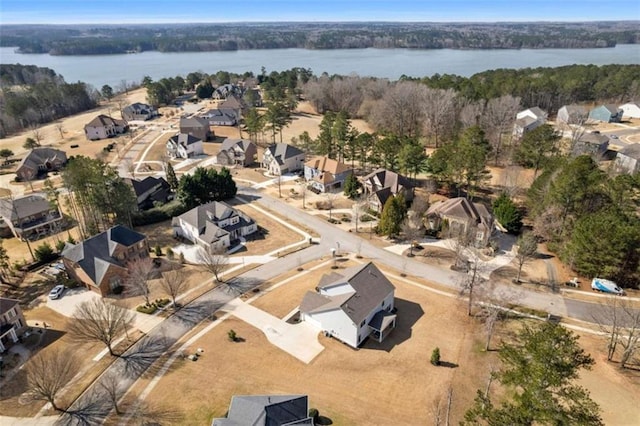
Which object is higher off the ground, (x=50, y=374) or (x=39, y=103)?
(x=39, y=103)

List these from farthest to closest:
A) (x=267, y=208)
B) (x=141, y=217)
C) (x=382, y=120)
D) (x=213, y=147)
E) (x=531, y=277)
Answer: (x=382, y=120), (x=213, y=147), (x=267, y=208), (x=141, y=217), (x=531, y=277)

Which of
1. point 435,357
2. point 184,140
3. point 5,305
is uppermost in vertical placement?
point 184,140

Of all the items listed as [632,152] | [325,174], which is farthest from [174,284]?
[632,152]

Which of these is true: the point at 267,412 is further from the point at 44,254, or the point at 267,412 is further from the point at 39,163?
the point at 39,163

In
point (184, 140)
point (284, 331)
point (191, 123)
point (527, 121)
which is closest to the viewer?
point (284, 331)

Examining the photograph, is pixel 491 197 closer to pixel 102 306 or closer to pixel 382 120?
pixel 382 120

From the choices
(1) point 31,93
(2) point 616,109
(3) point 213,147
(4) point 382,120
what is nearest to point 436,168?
Answer: (4) point 382,120

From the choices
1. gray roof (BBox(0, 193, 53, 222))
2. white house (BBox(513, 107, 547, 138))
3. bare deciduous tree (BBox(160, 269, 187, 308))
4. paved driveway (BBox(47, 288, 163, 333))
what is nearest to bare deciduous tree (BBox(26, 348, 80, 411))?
paved driveway (BBox(47, 288, 163, 333))
